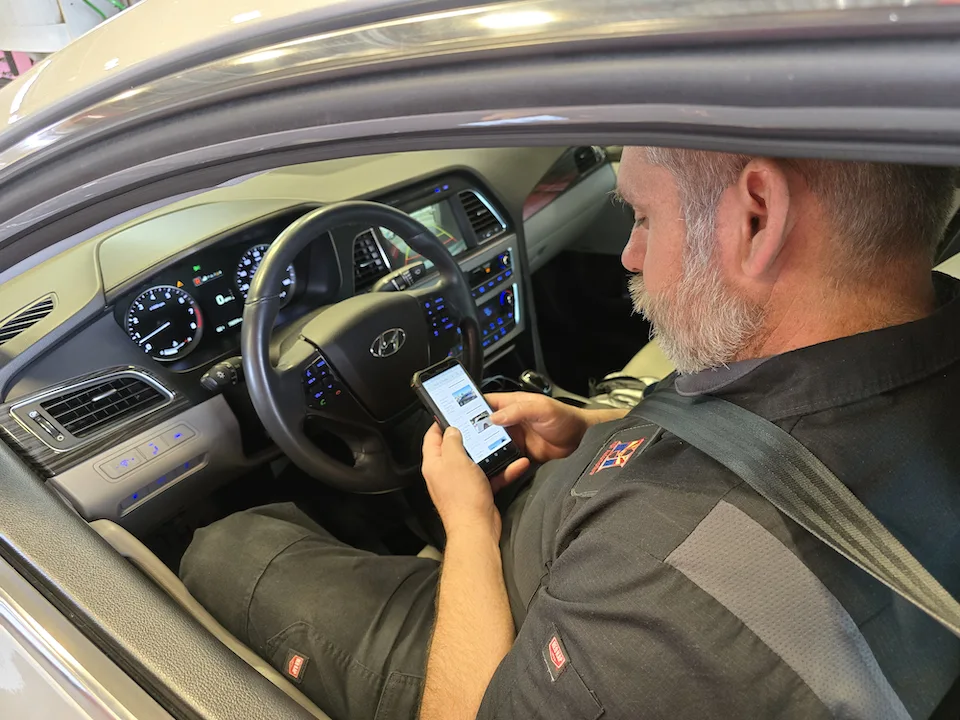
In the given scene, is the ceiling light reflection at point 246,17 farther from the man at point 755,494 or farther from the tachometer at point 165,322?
the tachometer at point 165,322

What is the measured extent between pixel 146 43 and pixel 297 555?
77 cm

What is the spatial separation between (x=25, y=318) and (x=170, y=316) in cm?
23

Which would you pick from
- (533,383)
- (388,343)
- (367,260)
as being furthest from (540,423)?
(367,260)

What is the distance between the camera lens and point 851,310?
0.65 m

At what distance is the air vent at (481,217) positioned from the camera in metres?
1.78

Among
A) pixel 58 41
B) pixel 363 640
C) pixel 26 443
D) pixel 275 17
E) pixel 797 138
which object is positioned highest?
pixel 58 41

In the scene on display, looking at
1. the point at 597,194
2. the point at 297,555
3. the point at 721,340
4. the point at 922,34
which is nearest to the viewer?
the point at 922,34

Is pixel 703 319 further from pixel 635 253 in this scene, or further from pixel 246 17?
pixel 246 17

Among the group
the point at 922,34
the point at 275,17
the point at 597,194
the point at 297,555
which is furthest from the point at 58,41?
the point at 922,34

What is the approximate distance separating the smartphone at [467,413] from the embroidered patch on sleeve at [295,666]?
1.31ft

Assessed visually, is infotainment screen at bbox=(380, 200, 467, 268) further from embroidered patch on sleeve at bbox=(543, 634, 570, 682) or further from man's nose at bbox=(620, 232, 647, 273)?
embroidered patch on sleeve at bbox=(543, 634, 570, 682)

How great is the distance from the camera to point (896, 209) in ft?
1.99

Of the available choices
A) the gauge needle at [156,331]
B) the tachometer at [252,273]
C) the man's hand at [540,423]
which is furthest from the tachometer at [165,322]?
the man's hand at [540,423]

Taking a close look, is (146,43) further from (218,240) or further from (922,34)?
(218,240)
